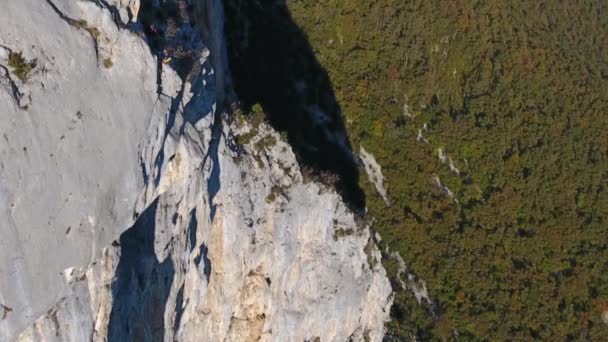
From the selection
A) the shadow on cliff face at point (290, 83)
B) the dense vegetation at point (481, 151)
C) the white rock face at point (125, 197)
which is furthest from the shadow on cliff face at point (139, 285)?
the dense vegetation at point (481, 151)

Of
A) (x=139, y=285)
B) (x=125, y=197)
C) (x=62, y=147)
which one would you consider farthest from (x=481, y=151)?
(x=62, y=147)

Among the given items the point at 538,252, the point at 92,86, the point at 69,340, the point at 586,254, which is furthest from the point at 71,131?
the point at 586,254

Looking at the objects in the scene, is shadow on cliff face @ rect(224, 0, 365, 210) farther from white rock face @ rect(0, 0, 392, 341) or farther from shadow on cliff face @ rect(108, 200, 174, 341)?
shadow on cliff face @ rect(108, 200, 174, 341)

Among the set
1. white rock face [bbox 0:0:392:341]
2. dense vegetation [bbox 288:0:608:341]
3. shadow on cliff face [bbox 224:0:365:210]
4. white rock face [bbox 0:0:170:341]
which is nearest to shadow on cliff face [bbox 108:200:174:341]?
white rock face [bbox 0:0:392:341]

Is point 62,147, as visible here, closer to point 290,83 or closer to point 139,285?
point 139,285

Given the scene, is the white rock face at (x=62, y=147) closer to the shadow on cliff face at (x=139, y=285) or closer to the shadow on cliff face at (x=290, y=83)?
the shadow on cliff face at (x=139, y=285)
